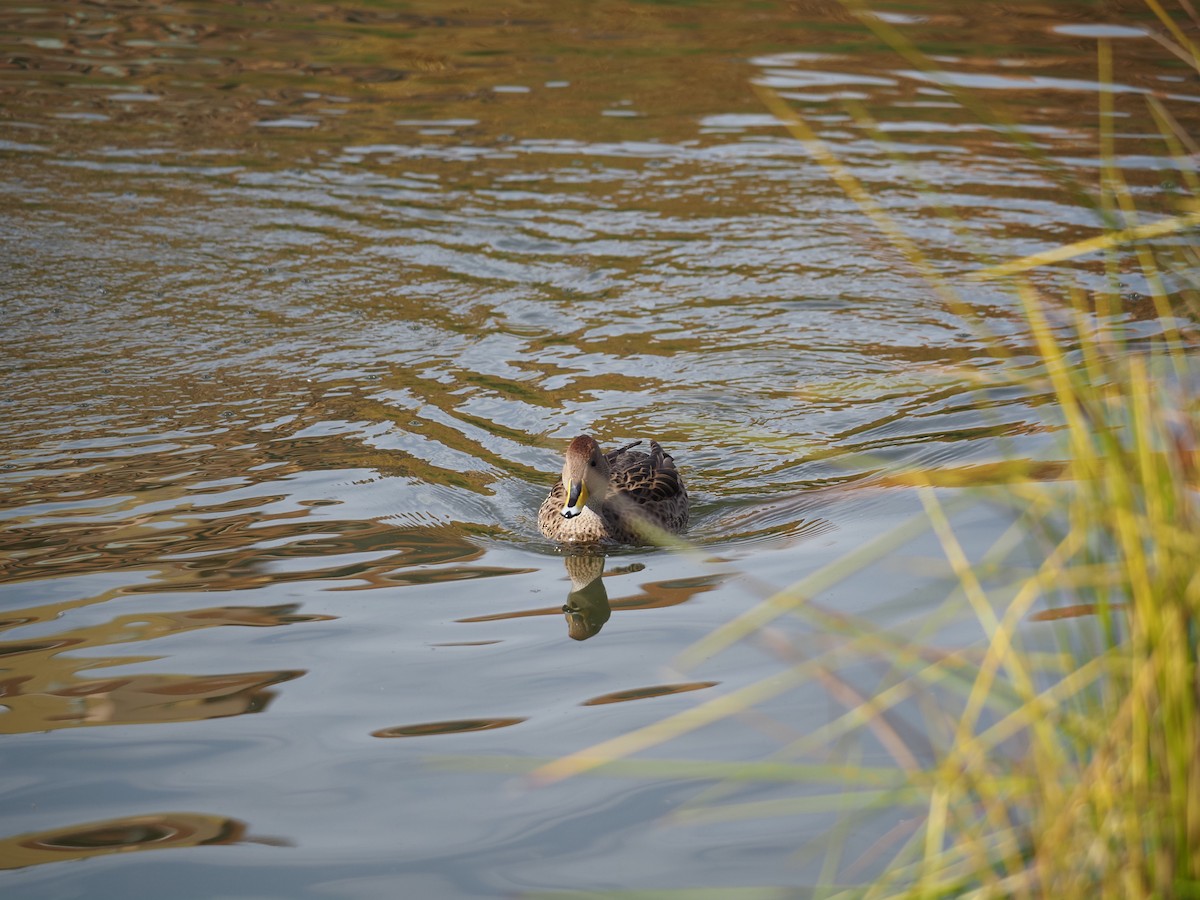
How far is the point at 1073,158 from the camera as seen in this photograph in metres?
13.7

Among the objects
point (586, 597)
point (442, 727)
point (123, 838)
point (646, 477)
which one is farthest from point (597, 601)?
point (123, 838)

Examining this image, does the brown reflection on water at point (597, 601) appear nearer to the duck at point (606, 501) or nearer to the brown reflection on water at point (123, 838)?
the duck at point (606, 501)

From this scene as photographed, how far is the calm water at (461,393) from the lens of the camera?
4777mm

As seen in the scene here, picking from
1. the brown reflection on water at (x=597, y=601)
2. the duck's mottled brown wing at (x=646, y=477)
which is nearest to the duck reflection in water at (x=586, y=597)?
the brown reflection on water at (x=597, y=601)

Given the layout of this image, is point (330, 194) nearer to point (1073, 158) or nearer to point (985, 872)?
point (1073, 158)

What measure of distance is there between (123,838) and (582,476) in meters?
3.44

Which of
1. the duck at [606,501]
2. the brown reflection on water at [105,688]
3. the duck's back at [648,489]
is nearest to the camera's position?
the brown reflection on water at [105,688]

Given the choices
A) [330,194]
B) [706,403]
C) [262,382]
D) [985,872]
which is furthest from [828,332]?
[985,872]

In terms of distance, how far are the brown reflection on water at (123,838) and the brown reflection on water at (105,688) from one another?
27.6 inches

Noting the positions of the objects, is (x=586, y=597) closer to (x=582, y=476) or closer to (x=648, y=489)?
(x=582, y=476)

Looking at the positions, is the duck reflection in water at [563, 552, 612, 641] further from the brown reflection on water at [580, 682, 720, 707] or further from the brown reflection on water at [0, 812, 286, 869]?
the brown reflection on water at [0, 812, 286, 869]

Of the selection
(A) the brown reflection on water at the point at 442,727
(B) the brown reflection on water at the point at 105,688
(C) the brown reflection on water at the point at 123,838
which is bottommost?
(A) the brown reflection on water at the point at 442,727

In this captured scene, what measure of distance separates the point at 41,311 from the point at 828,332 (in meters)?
6.23

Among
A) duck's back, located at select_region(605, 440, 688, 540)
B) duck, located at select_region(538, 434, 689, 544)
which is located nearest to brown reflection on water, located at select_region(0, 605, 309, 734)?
duck, located at select_region(538, 434, 689, 544)
